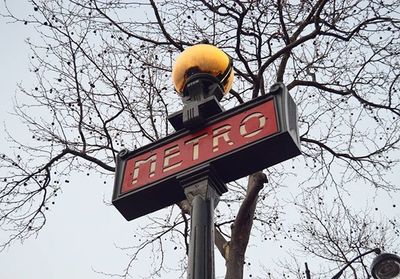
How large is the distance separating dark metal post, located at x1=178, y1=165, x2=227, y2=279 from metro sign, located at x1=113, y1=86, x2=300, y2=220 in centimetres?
6

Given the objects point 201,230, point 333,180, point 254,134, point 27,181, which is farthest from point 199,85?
point 333,180

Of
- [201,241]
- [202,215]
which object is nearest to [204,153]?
[202,215]

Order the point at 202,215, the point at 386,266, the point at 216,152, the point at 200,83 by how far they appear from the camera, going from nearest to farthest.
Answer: the point at 202,215 → the point at 216,152 → the point at 200,83 → the point at 386,266

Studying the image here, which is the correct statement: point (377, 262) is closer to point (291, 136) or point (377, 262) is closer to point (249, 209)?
point (249, 209)

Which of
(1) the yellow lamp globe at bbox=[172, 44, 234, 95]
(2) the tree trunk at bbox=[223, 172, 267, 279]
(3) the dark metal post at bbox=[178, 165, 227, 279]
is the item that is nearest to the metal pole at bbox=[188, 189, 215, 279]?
(3) the dark metal post at bbox=[178, 165, 227, 279]

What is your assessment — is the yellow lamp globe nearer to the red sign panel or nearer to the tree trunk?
the red sign panel

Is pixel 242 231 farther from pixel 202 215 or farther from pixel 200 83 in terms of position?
pixel 202 215

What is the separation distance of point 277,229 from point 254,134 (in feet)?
23.5

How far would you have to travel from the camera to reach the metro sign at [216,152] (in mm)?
2354

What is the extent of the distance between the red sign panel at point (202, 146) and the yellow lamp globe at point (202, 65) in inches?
19.2

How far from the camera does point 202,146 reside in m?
2.54

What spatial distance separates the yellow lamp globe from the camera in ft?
9.75

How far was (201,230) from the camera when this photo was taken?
2.11 meters

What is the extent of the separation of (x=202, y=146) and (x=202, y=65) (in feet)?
2.15
